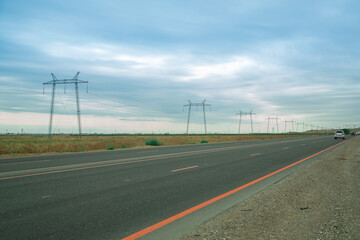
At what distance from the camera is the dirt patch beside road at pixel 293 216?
3.98 m

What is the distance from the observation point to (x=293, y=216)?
15.7 ft

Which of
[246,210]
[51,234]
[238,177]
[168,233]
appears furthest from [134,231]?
[238,177]

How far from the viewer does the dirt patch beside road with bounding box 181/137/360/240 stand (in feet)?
13.1

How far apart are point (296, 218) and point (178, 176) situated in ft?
16.7

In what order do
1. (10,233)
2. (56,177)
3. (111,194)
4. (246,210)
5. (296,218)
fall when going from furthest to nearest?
(56,177) → (111,194) → (246,210) → (296,218) → (10,233)

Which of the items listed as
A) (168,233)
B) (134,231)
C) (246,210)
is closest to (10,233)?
(134,231)

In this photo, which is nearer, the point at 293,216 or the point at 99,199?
the point at 293,216

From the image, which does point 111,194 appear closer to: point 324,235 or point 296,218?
point 296,218

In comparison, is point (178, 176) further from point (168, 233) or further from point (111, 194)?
point (168, 233)

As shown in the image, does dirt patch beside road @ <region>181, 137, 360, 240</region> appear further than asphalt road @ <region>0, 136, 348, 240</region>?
No

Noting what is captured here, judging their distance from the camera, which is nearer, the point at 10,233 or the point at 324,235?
the point at 324,235

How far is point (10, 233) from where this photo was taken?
415 centimetres

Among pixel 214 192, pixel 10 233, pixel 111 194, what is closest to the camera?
pixel 10 233

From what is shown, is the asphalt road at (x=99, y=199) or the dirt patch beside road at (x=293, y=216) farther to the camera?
the asphalt road at (x=99, y=199)
